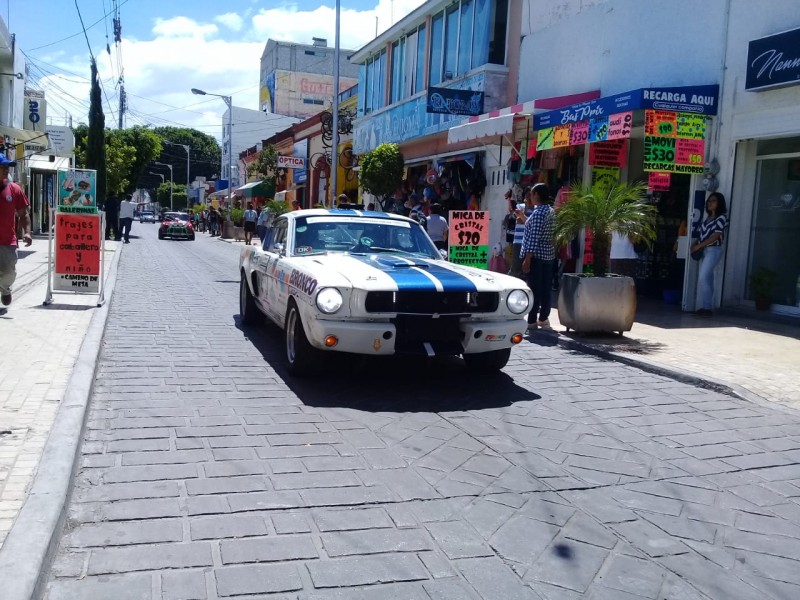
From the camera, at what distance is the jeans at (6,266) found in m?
8.96

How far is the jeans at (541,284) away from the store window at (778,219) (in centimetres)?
374

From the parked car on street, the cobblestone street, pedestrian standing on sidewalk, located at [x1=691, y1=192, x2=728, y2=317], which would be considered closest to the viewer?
the cobblestone street

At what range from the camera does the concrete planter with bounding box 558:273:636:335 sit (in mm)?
8938

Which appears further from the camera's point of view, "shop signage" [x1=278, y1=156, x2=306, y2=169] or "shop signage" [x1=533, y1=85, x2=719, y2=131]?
"shop signage" [x1=278, y1=156, x2=306, y2=169]

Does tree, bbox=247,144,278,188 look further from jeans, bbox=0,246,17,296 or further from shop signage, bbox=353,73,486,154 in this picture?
jeans, bbox=0,246,17,296

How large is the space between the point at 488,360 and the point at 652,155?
5522 millimetres

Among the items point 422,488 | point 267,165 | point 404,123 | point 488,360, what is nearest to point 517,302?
point 488,360

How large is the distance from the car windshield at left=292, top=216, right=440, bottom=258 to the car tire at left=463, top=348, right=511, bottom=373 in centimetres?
130

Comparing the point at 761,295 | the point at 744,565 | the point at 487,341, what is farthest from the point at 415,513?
the point at 761,295

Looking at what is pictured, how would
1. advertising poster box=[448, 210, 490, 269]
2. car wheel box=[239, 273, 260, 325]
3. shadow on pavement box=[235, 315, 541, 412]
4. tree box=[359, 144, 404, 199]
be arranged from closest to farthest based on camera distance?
1. shadow on pavement box=[235, 315, 541, 412]
2. car wheel box=[239, 273, 260, 325]
3. advertising poster box=[448, 210, 490, 269]
4. tree box=[359, 144, 404, 199]

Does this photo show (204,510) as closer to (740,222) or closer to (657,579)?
(657,579)

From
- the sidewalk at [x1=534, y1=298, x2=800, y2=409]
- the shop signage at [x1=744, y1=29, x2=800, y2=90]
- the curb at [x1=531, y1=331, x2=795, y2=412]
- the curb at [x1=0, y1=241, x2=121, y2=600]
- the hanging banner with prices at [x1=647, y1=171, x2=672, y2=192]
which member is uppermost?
the shop signage at [x1=744, y1=29, x2=800, y2=90]

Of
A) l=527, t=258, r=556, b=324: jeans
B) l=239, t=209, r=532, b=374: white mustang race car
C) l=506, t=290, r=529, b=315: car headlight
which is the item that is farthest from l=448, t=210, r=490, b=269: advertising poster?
l=506, t=290, r=529, b=315: car headlight

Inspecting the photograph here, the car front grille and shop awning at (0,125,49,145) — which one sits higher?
shop awning at (0,125,49,145)
